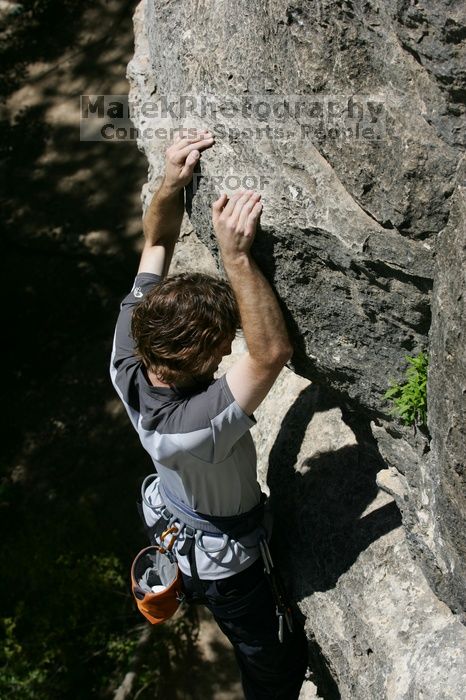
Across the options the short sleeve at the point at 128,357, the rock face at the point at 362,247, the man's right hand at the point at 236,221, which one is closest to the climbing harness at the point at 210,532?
the rock face at the point at 362,247

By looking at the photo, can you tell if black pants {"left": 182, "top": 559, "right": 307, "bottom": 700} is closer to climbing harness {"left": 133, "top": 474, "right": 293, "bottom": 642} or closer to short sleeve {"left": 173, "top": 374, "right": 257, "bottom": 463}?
climbing harness {"left": 133, "top": 474, "right": 293, "bottom": 642}

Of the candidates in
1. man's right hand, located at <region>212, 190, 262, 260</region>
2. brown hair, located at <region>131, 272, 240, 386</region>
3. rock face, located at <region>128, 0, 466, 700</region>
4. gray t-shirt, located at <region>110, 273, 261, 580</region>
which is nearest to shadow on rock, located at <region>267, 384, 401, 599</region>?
rock face, located at <region>128, 0, 466, 700</region>

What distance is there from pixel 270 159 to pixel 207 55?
51cm

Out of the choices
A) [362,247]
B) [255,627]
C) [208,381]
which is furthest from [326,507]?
[362,247]

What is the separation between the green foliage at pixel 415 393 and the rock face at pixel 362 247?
5 centimetres

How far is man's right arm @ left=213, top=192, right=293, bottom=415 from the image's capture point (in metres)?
2.77

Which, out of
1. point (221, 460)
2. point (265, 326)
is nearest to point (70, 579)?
point (221, 460)

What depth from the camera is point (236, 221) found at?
2766 mm

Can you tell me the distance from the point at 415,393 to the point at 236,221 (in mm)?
869

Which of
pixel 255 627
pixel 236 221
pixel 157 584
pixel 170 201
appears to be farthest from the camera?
pixel 157 584

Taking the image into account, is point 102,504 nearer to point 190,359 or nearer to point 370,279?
point 190,359

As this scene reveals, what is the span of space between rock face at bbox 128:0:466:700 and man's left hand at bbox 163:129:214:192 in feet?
0.16

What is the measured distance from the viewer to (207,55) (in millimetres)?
2934

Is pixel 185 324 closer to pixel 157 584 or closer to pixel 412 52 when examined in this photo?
pixel 412 52
